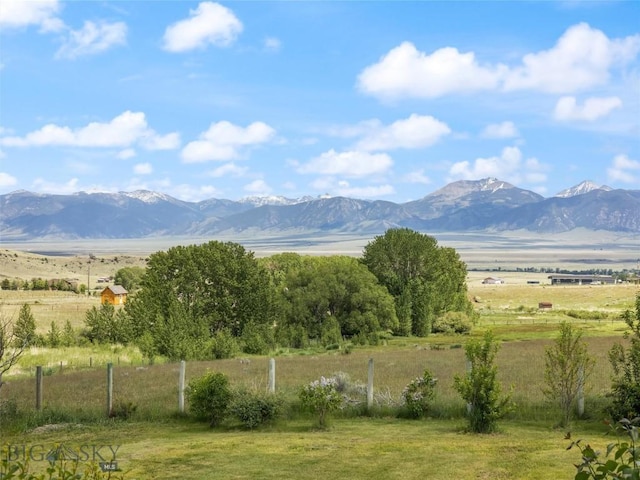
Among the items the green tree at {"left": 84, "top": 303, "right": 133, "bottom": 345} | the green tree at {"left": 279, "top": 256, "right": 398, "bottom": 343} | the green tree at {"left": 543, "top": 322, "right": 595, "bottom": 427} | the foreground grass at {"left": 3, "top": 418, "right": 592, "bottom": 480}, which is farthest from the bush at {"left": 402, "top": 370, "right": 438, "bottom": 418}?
the green tree at {"left": 279, "top": 256, "right": 398, "bottom": 343}

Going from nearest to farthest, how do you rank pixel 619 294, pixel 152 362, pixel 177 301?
1. pixel 152 362
2. pixel 177 301
3. pixel 619 294

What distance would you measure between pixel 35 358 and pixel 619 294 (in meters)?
127

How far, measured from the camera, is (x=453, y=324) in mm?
79562

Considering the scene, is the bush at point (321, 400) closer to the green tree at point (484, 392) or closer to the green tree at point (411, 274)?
the green tree at point (484, 392)

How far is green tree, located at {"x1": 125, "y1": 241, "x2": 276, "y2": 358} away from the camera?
180 feet

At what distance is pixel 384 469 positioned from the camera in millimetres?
13531

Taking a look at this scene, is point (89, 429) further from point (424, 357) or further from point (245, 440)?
point (424, 357)

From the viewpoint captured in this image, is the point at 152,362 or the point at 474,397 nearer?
the point at 474,397

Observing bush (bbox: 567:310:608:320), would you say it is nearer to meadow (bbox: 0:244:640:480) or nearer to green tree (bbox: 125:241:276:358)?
green tree (bbox: 125:241:276:358)

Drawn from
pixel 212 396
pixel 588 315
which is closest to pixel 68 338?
pixel 212 396

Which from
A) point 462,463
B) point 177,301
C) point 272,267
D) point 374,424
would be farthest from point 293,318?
point 462,463

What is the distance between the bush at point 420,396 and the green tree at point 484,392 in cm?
218

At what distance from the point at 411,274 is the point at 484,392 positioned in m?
64.1

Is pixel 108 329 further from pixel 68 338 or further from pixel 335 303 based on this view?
pixel 335 303
